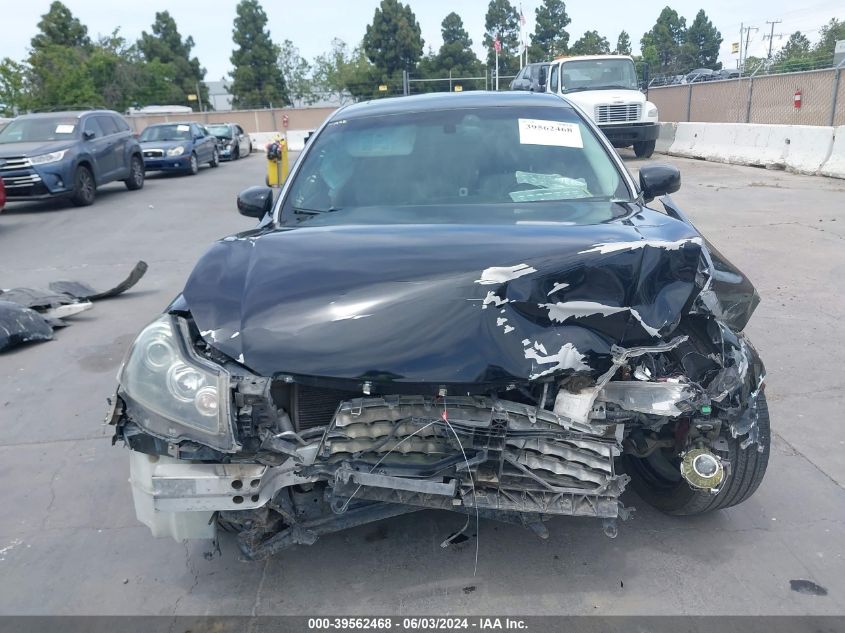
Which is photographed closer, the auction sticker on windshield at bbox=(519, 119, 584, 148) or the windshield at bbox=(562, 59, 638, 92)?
the auction sticker on windshield at bbox=(519, 119, 584, 148)

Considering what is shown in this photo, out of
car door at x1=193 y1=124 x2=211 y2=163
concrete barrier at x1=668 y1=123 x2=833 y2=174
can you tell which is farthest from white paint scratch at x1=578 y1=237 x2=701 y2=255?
car door at x1=193 y1=124 x2=211 y2=163

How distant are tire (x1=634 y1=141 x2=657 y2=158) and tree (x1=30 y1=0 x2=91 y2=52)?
43637 millimetres

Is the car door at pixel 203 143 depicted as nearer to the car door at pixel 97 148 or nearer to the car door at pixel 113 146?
the car door at pixel 113 146

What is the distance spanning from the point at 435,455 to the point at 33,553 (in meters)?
2.01

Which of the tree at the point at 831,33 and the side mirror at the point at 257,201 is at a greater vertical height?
the tree at the point at 831,33

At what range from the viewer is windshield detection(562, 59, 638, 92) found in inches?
767

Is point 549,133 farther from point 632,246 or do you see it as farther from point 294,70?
point 294,70

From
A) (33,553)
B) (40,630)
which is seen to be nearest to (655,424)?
(40,630)

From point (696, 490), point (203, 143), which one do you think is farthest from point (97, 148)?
point (696, 490)

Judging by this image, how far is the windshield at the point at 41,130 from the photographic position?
49.0 feet

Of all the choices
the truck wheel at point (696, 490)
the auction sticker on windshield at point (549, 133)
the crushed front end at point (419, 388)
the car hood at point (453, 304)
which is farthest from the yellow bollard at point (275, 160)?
the crushed front end at point (419, 388)

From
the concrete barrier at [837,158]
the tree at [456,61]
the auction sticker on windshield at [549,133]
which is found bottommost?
the concrete barrier at [837,158]

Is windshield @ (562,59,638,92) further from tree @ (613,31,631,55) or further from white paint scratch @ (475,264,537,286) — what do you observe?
tree @ (613,31,631,55)

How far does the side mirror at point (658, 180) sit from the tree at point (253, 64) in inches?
2254
